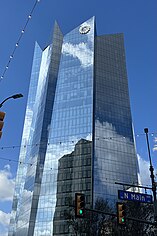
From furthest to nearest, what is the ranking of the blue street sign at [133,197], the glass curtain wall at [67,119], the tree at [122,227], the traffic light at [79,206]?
the glass curtain wall at [67,119]
the tree at [122,227]
the blue street sign at [133,197]
the traffic light at [79,206]

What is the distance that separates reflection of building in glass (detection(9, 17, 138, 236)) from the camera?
10869 centimetres

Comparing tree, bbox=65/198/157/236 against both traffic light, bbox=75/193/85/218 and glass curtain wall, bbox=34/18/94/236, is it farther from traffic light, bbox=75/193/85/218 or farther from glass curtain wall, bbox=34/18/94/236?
glass curtain wall, bbox=34/18/94/236

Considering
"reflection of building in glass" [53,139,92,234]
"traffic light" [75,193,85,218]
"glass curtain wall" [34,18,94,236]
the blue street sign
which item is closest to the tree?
the blue street sign

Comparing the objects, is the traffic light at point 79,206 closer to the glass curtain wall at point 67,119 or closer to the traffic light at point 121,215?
the traffic light at point 121,215

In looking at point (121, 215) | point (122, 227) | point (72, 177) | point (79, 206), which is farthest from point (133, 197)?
point (72, 177)

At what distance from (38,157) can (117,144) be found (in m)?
31.5

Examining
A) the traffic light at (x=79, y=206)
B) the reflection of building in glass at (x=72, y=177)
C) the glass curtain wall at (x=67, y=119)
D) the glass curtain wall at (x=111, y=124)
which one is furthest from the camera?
the glass curtain wall at (x=111, y=124)

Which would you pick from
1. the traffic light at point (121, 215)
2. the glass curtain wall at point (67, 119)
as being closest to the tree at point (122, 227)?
the traffic light at point (121, 215)

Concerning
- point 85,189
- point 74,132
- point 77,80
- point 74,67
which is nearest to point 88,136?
point 74,132

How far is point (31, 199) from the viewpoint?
11475cm

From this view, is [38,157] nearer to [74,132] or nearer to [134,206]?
[74,132]

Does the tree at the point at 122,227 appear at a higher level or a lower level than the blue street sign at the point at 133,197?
higher

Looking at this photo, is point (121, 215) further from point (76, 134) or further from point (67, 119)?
point (67, 119)

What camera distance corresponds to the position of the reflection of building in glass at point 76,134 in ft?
357
